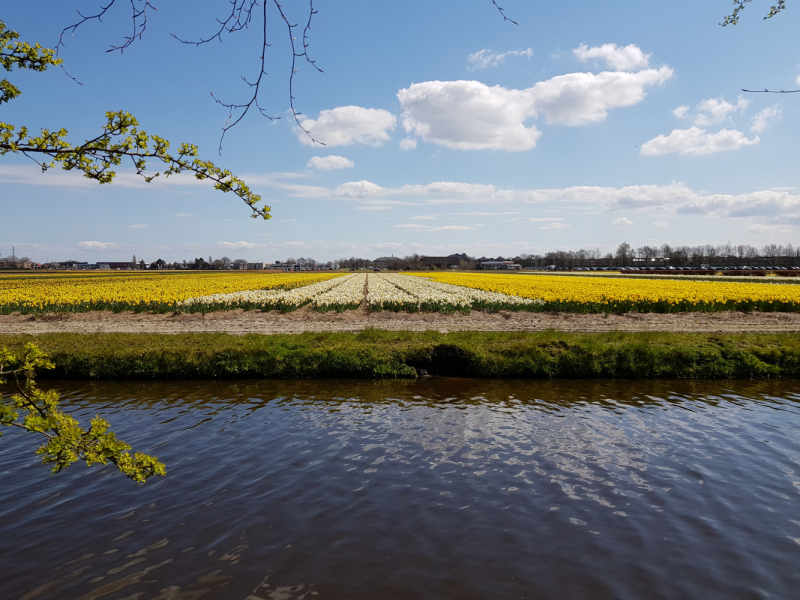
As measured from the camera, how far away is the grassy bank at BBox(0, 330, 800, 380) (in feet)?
44.7

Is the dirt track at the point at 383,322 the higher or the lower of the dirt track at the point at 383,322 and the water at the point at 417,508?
the higher

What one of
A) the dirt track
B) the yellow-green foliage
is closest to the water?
the yellow-green foliage

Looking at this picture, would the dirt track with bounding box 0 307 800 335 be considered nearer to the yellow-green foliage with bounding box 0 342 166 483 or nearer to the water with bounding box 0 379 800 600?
the water with bounding box 0 379 800 600

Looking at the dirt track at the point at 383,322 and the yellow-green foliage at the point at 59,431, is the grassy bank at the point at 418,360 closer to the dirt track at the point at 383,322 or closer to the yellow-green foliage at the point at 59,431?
the dirt track at the point at 383,322

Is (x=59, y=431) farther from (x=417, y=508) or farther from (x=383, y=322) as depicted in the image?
(x=383, y=322)

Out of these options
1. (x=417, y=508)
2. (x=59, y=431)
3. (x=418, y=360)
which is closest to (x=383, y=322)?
(x=418, y=360)

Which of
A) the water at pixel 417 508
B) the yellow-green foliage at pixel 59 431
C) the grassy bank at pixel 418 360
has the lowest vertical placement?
the water at pixel 417 508

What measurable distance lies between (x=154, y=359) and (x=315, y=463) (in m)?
8.48

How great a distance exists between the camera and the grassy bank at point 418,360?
1362 centimetres

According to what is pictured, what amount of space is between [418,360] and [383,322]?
887cm

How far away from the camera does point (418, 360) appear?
47.5ft

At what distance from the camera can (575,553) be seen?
5223 millimetres

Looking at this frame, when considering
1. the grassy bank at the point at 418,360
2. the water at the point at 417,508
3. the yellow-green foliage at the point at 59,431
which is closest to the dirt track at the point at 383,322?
the grassy bank at the point at 418,360

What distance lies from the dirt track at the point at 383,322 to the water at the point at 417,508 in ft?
36.1
